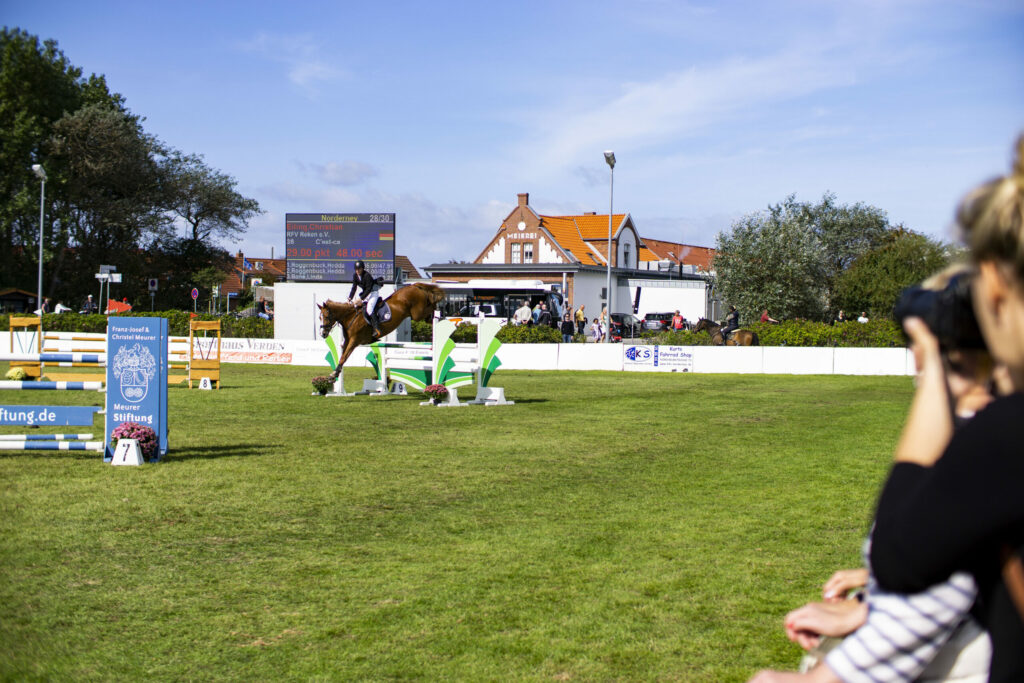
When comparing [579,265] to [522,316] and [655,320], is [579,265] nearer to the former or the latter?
Result: [655,320]

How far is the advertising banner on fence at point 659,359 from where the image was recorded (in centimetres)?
2683

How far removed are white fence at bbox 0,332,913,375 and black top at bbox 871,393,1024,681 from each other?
25.4 metres

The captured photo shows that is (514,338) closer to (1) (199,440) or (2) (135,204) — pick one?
(1) (199,440)

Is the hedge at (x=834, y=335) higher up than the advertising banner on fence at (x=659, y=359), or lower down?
higher up

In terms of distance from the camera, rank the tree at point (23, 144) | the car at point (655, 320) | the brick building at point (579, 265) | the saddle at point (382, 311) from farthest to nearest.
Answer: the brick building at point (579, 265) → the car at point (655, 320) → the tree at point (23, 144) → the saddle at point (382, 311)

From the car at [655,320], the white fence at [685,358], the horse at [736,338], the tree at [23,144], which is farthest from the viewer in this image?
the car at [655,320]

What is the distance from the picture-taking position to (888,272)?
4250 centimetres

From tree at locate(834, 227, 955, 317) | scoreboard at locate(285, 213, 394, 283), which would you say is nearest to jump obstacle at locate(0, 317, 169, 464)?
scoreboard at locate(285, 213, 394, 283)

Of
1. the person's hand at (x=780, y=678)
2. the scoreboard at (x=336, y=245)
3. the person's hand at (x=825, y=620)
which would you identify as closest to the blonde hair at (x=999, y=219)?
the person's hand at (x=825, y=620)

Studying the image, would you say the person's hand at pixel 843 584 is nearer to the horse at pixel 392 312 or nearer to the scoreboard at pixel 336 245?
the horse at pixel 392 312

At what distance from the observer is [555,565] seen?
557 cm

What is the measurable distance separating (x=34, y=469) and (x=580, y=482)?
5.50 meters

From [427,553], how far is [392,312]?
1244 centimetres

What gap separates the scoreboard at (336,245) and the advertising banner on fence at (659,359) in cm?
1327
